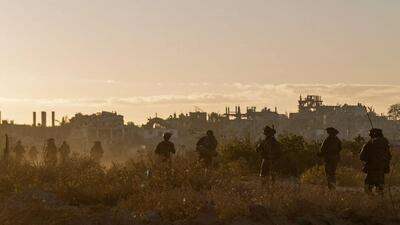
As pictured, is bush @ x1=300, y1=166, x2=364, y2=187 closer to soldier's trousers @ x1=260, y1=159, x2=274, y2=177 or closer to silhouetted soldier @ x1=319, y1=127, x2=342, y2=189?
soldier's trousers @ x1=260, y1=159, x2=274, y2=177

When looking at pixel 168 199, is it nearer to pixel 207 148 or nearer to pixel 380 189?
pixel 380 189

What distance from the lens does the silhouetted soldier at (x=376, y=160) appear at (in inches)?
648

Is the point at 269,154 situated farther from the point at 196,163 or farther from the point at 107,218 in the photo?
the point at 107,218

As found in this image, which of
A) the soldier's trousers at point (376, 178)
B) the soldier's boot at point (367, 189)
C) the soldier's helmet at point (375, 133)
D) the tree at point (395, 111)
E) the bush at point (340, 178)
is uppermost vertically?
the tree at point (395, 111)

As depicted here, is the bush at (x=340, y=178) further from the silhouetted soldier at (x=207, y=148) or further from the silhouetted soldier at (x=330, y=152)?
the silhouetted soldier at (x=207, y=148)

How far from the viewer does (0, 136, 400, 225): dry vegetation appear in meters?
13.7

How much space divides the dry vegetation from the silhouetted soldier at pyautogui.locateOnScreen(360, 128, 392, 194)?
36 centimetres

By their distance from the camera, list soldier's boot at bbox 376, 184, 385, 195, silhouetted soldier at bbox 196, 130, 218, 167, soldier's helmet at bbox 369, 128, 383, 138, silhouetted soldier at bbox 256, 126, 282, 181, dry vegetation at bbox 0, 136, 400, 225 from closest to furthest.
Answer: dry vegetation at bbox 0, 136, 400, 225
soldier's boot at bbox 376, 184, 385, 195
soldier's helmet at bbox 369, 128, 383, 138
silhouetted soldier at bbox 256, 126, 282, 181
silhouetted soldier at bbox 196, 130, 218, 167

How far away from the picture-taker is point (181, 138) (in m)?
102

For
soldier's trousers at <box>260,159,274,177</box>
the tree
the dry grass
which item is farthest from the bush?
the tree

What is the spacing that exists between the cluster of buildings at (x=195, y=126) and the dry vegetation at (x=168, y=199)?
6465 centimetres

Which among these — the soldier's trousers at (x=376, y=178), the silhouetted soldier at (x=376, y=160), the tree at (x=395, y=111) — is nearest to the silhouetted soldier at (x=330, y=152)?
the silhouetted soldier at (x=376, y=160)

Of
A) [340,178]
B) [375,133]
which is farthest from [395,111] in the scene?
[375,133]

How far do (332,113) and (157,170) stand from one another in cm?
11112
